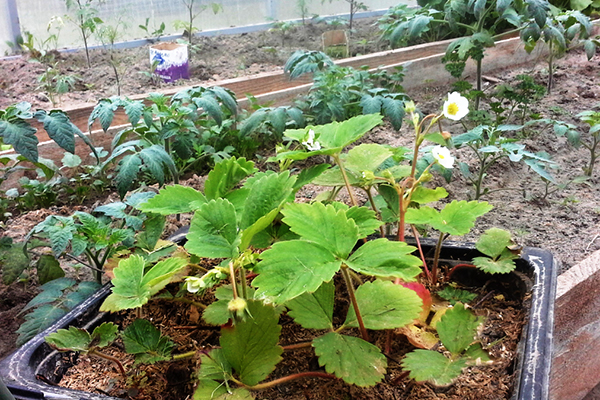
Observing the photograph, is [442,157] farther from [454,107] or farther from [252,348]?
[252,348]

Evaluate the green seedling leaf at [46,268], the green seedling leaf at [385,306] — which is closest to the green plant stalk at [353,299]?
the green seedling leaf at [385,306]

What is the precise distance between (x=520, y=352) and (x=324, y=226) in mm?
361

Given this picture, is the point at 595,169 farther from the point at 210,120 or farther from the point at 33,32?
the point at 33,32

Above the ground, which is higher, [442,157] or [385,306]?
[442,157]

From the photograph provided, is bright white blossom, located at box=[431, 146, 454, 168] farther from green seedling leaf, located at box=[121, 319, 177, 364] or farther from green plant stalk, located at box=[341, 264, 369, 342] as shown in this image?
green seedling leaf, located at box=[121, 319, 177, 364]

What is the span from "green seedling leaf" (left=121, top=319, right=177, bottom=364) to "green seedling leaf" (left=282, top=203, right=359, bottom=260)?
280mm

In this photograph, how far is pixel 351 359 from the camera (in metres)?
0.70

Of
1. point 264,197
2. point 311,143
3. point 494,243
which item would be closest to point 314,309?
point 264,197

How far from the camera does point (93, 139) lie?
2.34 metres

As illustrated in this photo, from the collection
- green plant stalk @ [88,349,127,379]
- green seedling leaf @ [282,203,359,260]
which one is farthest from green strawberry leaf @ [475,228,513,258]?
green plant stalk @ [88,349,127,379]

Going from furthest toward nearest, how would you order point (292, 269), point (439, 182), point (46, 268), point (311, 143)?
point (439, 182) < point (46, 268) < point (311, 143) < point (292, 269)

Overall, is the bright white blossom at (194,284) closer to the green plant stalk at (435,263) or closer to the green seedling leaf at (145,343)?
the green seedling leaf at (145,343)

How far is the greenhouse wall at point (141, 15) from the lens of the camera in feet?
12.0

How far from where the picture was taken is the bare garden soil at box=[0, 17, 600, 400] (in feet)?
2.53
